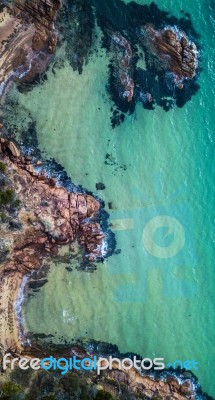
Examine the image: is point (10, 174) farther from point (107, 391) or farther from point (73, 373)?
point (107, 391)

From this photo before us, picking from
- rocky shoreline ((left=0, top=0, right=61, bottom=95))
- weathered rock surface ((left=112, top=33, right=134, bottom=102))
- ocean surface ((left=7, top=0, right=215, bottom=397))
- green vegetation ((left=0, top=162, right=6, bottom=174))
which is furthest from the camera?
weathered rock surface ((left=112, top=33, right=134, bottom=102))

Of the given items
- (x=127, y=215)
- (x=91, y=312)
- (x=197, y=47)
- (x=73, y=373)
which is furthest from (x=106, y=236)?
(x=197, y=47)

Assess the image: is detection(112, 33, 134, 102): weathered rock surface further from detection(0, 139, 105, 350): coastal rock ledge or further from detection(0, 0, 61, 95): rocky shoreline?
detection(0, 139, 105, 350): coastal rock ledge

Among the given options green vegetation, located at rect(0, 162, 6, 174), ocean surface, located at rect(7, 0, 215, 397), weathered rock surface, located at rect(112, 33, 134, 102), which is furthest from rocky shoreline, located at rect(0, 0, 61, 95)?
green vegetation, located at rect(0, 162, 6, 174)

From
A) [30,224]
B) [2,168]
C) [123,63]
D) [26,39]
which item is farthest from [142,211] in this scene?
[26,39]

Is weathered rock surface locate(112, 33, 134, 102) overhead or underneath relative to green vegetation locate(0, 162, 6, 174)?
overhead

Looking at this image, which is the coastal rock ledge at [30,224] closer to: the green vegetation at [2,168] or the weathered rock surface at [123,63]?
the green vegetation at [2,168]

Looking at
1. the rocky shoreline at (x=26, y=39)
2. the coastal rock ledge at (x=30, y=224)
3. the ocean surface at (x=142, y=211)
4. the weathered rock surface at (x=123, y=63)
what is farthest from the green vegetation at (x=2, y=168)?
the weathered rock surface at (x=123, y=63)
